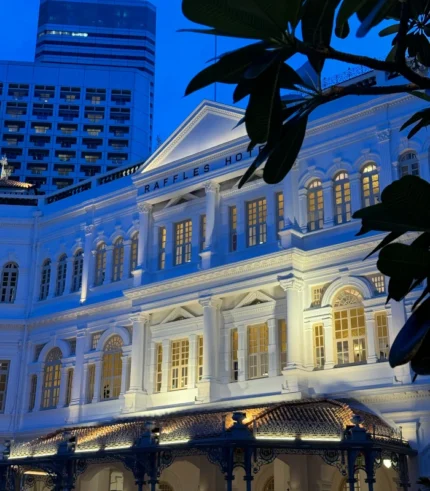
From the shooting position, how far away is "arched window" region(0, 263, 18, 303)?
30.4 meters

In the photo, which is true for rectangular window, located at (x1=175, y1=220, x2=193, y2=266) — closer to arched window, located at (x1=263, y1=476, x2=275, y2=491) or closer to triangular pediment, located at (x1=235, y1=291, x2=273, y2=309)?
triangular pediment, located at (x1=235, y1=291, x2=273, y2=309)

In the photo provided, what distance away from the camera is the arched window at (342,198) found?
69.9 feet

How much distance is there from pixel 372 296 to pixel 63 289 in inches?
552

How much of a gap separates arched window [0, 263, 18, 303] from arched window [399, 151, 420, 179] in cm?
1680

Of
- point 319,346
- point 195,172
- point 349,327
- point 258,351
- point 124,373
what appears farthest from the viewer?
point 124,373

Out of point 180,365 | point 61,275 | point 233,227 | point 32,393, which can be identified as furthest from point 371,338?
point 32,393

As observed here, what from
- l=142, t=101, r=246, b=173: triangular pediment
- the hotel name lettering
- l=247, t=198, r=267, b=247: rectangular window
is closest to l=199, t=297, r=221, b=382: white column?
l=247, t=198, r=267, b=247: rectangular window

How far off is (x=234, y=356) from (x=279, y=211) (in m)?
4.50

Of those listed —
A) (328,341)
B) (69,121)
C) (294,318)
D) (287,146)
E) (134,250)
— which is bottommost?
(287,146)

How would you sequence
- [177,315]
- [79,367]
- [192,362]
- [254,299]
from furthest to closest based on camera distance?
[79,367] < [177,315] < [192,362] < [254,299]

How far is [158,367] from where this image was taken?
24.2 metres

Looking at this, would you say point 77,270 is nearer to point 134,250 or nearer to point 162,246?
point 134,250

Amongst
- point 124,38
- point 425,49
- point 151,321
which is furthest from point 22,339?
point 124,38

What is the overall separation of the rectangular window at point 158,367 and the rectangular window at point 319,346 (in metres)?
5.61
